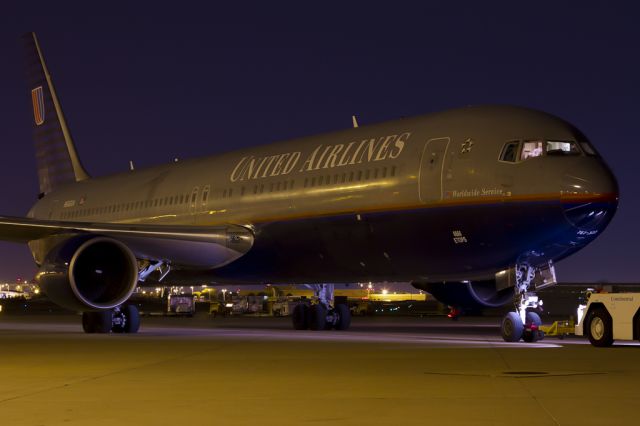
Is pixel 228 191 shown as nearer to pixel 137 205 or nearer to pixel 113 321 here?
pixel 113 321

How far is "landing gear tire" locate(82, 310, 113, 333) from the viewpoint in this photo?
74.9 ft

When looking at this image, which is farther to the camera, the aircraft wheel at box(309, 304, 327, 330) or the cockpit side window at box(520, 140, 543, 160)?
the aircraft wheel at box(309, 304, 327, 330)

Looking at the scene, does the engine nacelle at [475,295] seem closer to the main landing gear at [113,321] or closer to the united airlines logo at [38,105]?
the main landing gear at [113,321]

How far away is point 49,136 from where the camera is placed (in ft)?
111

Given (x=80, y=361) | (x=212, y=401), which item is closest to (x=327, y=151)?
(x=80, y=361)

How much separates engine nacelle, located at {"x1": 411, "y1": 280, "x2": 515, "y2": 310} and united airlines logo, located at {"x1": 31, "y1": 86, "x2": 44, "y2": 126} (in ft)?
58.1

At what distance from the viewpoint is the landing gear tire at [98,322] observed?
2283cm

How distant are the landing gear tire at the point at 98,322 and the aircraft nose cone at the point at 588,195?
37.1 ft

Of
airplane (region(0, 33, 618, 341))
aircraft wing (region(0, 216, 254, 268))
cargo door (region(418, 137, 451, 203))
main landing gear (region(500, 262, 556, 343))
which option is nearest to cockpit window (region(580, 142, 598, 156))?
airplane (region(0, 33, 618, 341))

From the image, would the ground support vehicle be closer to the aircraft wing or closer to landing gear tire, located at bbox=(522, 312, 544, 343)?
landing gear tire, located at bbox=(522, 312, 544, 343)

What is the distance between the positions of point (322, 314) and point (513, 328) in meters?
7.65

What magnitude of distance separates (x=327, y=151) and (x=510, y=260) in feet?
16.9

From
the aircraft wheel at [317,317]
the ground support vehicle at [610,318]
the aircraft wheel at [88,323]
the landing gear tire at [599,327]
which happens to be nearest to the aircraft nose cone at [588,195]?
the ground support vehicle at [610,318]

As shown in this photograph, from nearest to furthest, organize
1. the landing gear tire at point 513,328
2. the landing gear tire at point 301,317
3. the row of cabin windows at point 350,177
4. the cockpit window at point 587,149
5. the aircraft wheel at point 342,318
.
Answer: the cockpit window at point 587,149 → the landing gear tire at point 513,328 → the row of cabin windows at point 350,177 → the landing gear tire at point 301,317 → the aircraft wheel at point 342,318
